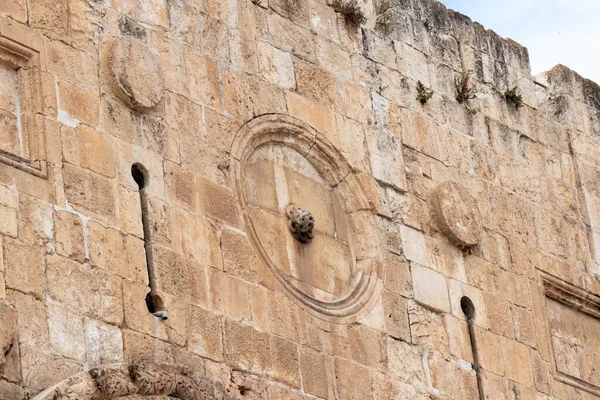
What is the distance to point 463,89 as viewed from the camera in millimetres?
16266

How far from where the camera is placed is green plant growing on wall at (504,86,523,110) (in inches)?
662

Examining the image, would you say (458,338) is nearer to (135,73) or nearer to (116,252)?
(135,73)

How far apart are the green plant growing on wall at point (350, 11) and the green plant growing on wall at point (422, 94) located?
72 centimetres

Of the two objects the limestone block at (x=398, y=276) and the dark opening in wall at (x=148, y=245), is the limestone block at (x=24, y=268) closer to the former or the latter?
the dark opening in wall at (x=148, y=245)

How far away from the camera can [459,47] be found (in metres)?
16.7

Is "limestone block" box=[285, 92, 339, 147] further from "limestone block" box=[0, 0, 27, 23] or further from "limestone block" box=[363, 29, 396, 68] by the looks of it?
"limestone block" box=[0, 0, 27, 23]

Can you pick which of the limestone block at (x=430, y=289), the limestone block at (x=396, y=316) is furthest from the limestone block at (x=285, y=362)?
the limestone block at (x=430, y=289)

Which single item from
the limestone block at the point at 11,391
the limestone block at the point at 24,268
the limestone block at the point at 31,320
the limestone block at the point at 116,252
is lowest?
the limestone block at the point at 11,391

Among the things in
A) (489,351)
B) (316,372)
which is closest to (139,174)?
(316,372)

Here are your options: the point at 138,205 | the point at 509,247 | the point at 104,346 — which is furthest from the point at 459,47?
the point at 104,346

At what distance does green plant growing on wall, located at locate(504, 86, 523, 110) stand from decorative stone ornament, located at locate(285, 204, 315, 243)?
128 inches

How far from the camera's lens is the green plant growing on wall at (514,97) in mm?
16812

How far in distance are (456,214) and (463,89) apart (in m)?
1.31

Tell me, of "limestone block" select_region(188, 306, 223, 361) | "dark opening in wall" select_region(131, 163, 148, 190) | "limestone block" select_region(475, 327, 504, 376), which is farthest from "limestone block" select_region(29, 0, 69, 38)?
"limestone block" select_region(475, 327, 504, 376)
